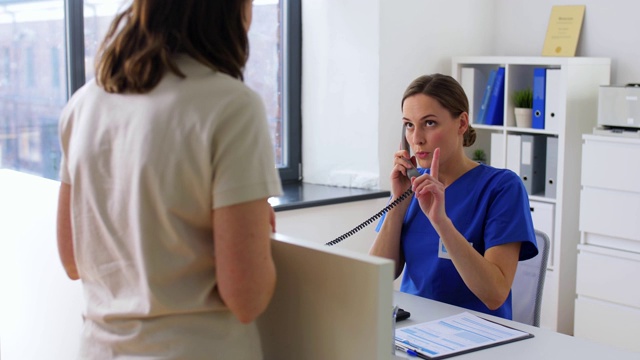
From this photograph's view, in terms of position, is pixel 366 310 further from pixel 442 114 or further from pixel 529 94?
pixel 529 94

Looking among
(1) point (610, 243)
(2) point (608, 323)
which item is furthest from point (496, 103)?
(2) point (608, 323)

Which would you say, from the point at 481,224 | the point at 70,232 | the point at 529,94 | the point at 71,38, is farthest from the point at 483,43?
the point at 70,232

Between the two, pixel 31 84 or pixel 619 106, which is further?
pixel 619 106

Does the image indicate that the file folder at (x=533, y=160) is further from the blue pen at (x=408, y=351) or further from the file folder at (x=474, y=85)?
the blue pen at (x=408, y=351)

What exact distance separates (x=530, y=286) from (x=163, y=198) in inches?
62.9

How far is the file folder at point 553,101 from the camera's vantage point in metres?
4.14

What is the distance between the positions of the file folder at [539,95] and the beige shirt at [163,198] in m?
Answer: 3.15

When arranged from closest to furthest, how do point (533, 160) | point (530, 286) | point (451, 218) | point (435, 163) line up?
1. point (435, 163)
2. point (451, 218)
3. point (530, 286)
4. point (533, 160)

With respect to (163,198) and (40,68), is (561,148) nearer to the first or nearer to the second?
(40,68)

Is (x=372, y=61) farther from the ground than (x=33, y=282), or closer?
farther from the ground

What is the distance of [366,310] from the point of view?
131 cm

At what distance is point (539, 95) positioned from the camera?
422 cm

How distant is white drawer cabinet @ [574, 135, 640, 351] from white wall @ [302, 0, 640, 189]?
536 mm

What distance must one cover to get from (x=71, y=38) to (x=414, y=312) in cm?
220
